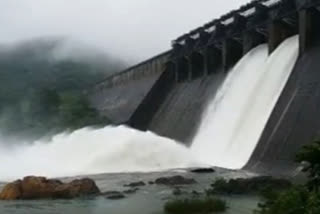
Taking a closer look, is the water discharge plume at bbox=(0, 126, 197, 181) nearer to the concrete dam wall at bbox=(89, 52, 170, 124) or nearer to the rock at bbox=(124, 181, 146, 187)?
the rock at bbox=(124, 181, 146, 187)

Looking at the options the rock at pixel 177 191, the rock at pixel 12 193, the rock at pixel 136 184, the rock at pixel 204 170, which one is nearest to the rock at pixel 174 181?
the rock at pixel 136 184

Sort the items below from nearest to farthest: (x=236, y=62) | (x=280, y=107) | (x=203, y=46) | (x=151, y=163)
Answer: (x=280, y=107) → (x=151, y=163) → (x=236, y=62) → (x=203, y=46)

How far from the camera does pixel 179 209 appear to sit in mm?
14461

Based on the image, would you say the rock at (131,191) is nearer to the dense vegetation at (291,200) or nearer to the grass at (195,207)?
the dense vegetation at (291,200)

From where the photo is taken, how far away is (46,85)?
313ft

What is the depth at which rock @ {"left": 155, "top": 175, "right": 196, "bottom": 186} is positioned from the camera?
20.6 meters

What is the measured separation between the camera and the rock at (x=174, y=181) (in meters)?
20.6

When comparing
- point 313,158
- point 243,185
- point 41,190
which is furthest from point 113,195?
point 313,158

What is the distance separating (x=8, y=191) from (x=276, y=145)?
8.90 m

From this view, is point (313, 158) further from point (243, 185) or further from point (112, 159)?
point (112, 159)

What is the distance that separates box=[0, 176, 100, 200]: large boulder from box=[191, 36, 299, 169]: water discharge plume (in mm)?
7234

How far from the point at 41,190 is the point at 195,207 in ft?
19.1

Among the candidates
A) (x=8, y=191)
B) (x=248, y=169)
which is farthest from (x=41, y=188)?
(x=248, y=169)

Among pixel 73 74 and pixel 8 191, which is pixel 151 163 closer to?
pixel 8 191
